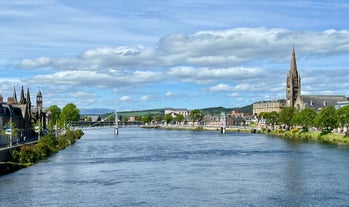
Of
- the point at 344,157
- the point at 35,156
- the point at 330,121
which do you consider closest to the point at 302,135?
the point at 330,121

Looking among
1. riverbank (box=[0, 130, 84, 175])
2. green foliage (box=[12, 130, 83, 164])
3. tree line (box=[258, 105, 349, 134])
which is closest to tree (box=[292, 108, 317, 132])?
tree line (box=[258, 105, 349, 134])

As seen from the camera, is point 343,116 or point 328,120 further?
point 328,120

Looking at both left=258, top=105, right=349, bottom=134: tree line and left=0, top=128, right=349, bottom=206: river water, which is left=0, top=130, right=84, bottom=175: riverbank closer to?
left=0, top=128, right=349, bottom=206: river water

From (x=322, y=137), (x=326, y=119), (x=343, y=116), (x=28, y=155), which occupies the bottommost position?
(x=28, y=155)

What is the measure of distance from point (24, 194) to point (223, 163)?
33.2 metres

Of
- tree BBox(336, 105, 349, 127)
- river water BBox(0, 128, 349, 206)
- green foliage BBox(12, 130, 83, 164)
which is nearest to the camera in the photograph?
river water BBox(0, 128, 349, 206)

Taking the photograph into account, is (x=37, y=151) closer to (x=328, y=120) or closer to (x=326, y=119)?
(x=326, y=119)

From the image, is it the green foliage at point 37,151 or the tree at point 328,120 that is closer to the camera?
the green foliage at point 37,151

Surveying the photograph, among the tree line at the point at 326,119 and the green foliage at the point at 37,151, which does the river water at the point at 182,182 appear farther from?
the tree line at the point at 326,119

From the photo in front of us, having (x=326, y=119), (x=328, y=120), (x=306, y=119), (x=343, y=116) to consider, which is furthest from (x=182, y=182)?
(x=306, y=119)

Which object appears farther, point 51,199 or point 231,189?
point 231,189

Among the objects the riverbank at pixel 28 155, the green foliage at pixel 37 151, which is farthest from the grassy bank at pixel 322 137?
the riverbank at pixel 28 155

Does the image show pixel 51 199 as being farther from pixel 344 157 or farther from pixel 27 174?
pixel 344 157

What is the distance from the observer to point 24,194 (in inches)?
1930
